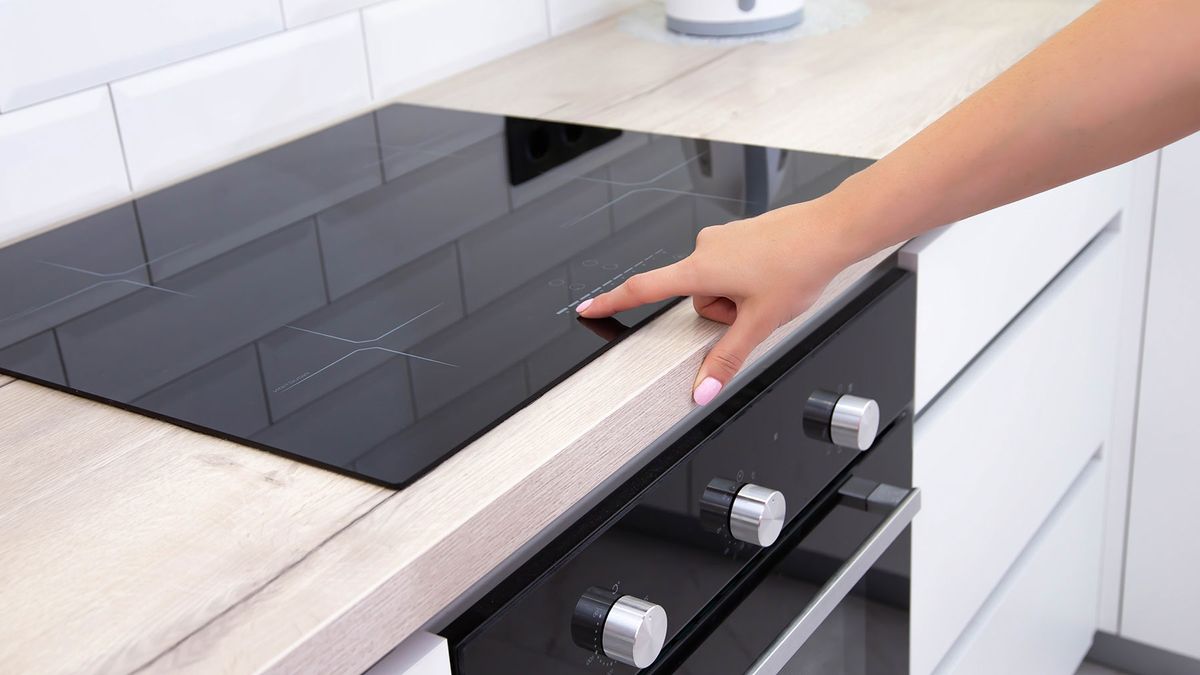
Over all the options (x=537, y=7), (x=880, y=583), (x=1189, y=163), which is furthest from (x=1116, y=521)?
(x=537, y=7)

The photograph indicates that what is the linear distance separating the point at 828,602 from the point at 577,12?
0.95 meters

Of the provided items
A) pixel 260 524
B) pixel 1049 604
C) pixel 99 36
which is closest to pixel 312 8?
pixel 99 36

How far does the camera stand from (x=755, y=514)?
0.80m

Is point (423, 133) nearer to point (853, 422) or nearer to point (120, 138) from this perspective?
point (120, 138)

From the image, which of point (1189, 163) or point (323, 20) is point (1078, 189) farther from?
point (323, 20)

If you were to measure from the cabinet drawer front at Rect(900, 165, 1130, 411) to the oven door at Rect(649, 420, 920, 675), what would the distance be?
0.39 ft

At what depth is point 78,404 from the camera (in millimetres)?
762

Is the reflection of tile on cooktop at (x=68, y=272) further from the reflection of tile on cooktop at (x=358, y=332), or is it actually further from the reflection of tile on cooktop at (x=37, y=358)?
the reflection of tile on cooktop at (x=358, y=332)

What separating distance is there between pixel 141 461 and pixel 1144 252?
51.0 inches

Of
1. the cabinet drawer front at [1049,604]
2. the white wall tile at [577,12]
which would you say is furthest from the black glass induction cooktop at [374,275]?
the cabinet drawer front at [1049,604]

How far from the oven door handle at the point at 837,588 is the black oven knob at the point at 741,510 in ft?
0.36

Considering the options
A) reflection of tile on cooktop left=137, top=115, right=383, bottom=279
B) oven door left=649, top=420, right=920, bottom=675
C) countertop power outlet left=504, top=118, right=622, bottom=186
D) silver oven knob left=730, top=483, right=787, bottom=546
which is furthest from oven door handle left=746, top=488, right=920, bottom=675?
reflection of tile on cooktop left=137, top=115, right=383, bottom=279

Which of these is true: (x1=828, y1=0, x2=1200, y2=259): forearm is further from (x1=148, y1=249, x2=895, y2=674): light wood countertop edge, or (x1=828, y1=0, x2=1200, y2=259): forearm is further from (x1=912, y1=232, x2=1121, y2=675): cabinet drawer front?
(x1=912, y1=232, x2=1121, y2=675): cabinet drawer front

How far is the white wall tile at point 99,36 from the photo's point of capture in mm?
1041
